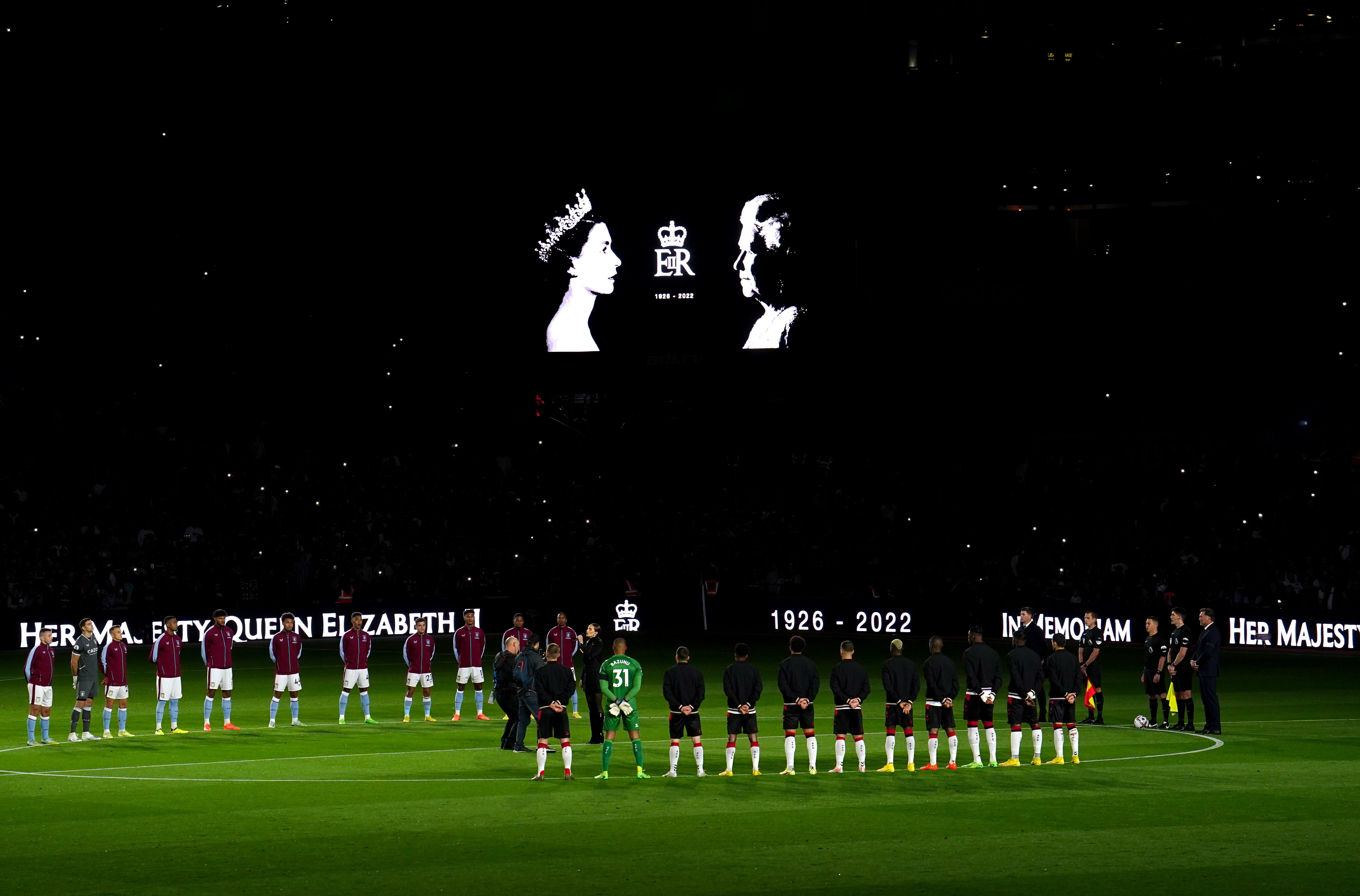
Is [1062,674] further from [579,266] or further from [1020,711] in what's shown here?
[579,266]

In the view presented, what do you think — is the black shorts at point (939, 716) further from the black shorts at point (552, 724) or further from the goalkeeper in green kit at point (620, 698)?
the black shorts at point (552, 724)

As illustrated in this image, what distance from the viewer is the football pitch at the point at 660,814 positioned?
16.2 metres

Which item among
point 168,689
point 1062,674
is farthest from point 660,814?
point 168,689

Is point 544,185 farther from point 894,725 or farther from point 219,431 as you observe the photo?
point 894,725

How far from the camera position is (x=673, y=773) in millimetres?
22672

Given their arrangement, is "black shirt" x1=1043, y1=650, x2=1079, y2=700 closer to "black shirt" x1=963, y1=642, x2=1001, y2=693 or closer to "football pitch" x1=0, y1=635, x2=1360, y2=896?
"black shirt" x1=963, y1=642, x2=1001, y2=693

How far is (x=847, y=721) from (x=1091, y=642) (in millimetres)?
7215

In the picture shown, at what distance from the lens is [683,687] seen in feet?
73.4

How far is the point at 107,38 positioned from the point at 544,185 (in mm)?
13702

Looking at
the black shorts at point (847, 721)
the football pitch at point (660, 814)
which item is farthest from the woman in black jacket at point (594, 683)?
the black shorts at point (847, 721)

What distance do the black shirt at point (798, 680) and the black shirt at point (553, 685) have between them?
9.06 feet

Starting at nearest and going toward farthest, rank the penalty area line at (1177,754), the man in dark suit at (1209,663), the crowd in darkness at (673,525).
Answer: the penalty area line at (1177,754)
the man in dark suit at (1209,663)
the crowd in darkness at (673,525)

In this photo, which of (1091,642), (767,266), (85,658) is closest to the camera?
(85,658)

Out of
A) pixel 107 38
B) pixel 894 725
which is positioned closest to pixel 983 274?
pixel 107 38
